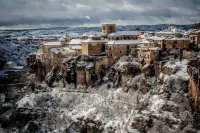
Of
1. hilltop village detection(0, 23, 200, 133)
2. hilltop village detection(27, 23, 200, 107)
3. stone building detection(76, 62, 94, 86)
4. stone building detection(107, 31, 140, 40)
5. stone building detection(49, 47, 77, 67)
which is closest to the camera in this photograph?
hilltop village detection(0, 23, 200, 133)

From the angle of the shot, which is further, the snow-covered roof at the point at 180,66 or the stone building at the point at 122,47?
the stone building at the point at 122,47

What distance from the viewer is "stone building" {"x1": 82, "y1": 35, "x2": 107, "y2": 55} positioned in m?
102

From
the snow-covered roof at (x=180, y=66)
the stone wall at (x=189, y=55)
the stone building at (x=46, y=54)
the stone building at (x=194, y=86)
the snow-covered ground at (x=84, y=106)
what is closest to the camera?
the stone building at (x=194, y=86)

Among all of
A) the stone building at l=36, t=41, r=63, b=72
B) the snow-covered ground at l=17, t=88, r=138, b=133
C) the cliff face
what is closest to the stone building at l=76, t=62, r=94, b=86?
the cliff face

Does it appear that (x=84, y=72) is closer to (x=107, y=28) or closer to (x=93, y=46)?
(x=93, y=46)

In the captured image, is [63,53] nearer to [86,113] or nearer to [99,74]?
[99,74]

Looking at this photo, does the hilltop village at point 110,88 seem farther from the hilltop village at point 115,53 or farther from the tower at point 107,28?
the tower at point 107,28

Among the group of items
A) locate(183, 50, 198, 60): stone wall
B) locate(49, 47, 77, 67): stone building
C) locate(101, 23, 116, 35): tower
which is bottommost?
locate(49, 47, 77, 67): stone building

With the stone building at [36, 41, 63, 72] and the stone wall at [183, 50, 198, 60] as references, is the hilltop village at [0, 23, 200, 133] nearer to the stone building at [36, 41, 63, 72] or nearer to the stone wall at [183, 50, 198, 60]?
the stone wall at [183, 50, 198, 60]

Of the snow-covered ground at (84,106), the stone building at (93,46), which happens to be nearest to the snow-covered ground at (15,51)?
the stone building at (93,46)

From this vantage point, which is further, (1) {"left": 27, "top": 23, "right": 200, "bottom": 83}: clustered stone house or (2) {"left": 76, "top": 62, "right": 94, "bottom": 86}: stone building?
(2) {"left": 76, "top": 62, "right": 94, "bottom": 86}: stone building

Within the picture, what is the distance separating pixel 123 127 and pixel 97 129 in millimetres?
8353

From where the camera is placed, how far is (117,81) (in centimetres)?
9088

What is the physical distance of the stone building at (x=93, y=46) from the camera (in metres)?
102
